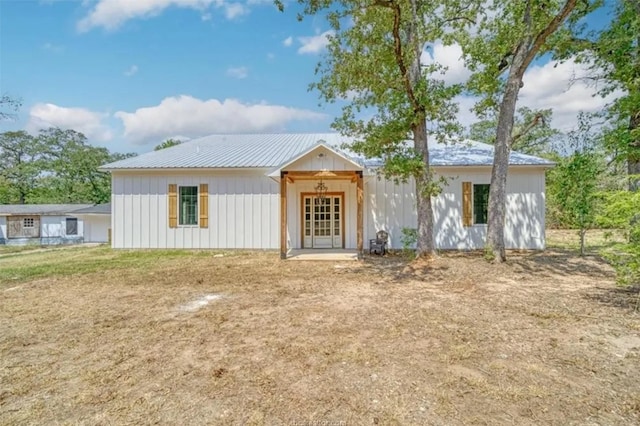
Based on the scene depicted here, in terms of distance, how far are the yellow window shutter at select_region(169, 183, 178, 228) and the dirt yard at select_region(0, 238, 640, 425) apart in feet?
15.7

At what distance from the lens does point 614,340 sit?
144 inches

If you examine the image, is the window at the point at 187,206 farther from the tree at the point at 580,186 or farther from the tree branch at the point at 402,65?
the tree at the point at 580,186

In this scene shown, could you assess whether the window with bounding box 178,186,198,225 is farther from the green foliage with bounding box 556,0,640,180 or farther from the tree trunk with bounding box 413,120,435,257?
the green foliage with bounding box 556,0,640,180

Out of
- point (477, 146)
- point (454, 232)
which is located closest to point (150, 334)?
point (454, 232)

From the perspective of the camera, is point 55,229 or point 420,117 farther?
point 55,229

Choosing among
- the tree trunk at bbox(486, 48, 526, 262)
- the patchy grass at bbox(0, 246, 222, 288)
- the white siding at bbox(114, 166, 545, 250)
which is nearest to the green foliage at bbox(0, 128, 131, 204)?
the white siding at bbox(114, 166, 545, 250)

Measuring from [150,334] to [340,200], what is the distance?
822 centimetres

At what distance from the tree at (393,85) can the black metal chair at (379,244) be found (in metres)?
1.74

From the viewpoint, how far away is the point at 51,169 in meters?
30.9

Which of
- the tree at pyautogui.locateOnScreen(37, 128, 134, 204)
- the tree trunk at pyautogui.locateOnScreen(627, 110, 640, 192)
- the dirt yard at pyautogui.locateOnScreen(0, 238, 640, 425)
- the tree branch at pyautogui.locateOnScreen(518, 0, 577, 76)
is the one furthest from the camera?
the tree at pyautogui.locateOnScreen(37, 128, 134, 204)

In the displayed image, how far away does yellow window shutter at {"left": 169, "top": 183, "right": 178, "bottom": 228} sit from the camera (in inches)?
443

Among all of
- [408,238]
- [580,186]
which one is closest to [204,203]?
[408,238]

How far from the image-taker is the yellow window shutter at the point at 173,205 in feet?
36.9

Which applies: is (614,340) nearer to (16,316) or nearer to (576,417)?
(576,417)
